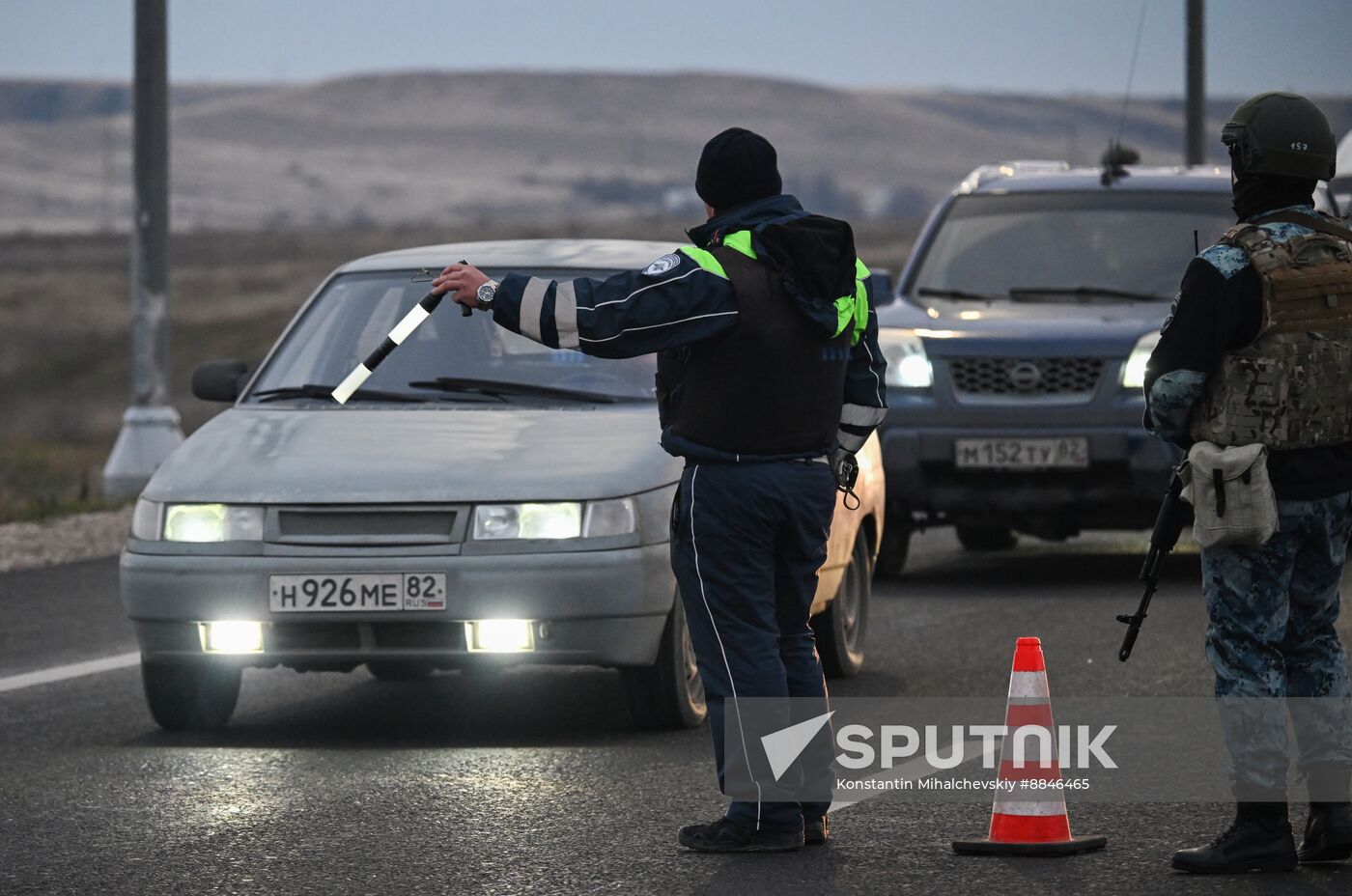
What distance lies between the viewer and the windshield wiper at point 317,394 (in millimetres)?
8539

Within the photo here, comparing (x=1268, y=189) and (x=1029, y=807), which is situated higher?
(x=1268, y=189)

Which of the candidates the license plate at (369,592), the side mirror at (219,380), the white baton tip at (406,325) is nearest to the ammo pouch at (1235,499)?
the white baton tip at (406,325)

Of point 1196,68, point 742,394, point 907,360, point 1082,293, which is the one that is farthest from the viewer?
point 1196,68

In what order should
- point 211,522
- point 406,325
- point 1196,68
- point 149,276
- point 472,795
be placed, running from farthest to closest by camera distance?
1. point 1196,68
2. point 149,276
3. point 211,522
4. point 472,795
5. point 406,325

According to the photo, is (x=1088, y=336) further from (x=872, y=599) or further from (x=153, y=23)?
(x=153, y=23)

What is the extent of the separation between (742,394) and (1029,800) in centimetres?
120

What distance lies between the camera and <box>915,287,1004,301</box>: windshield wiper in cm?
1311

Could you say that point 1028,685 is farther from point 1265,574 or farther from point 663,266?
point 663,266

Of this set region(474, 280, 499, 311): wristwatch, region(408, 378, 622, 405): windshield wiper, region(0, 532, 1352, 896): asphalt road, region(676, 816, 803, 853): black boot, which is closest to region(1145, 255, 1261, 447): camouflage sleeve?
region(0, 532, 1352, 896): asphalt road

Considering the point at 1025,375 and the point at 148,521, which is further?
the point at 1025,375

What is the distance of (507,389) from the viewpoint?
8.51m

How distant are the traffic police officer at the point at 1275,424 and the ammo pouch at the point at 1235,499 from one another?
68mm

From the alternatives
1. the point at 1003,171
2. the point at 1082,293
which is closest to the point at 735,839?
the point at 1082,293

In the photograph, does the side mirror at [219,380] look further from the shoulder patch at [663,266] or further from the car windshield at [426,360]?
the shoulder patch at [663,266]
